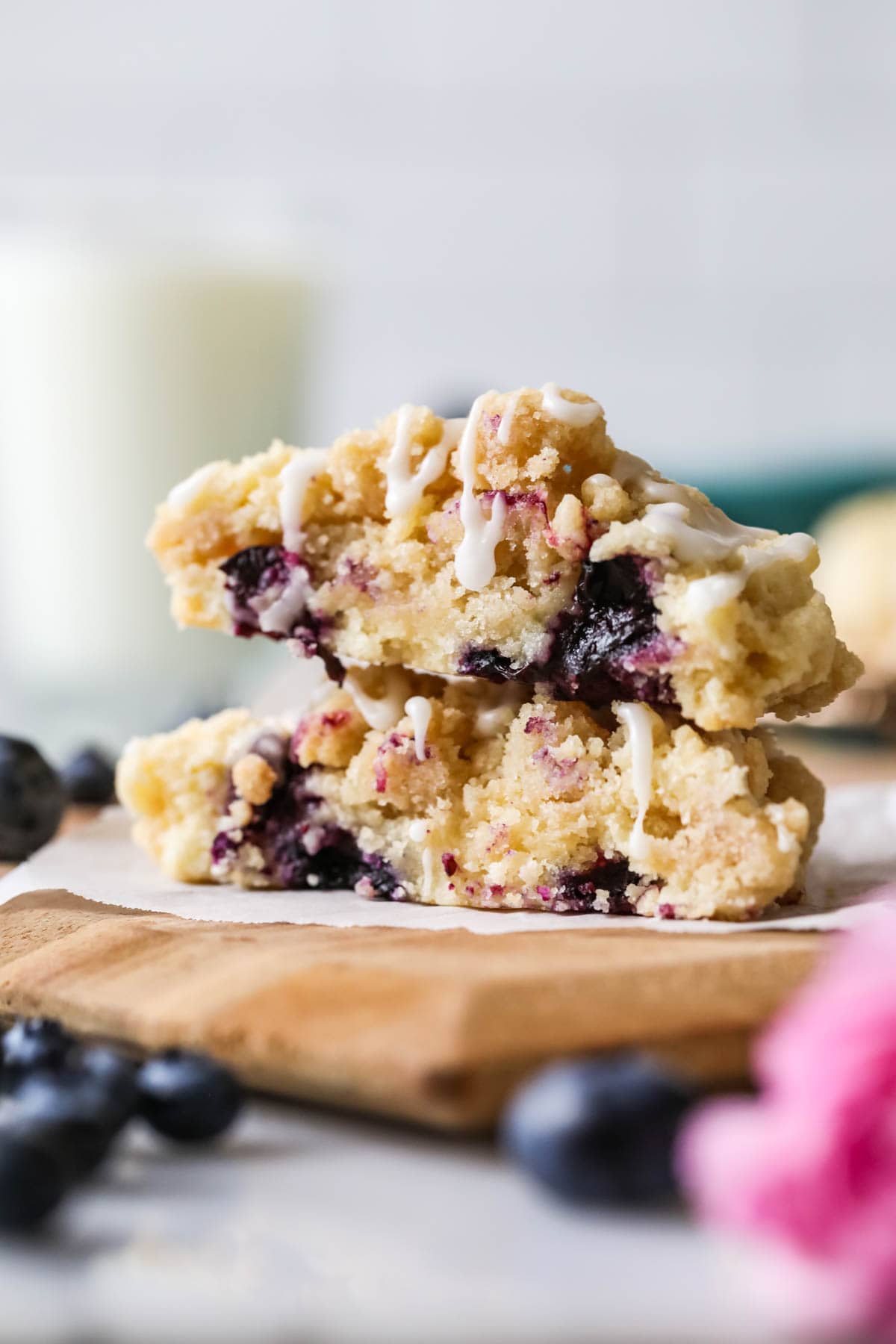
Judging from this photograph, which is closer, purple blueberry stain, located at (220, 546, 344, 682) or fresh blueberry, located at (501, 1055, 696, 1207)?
fresh blueberry, located at (501, 1055, 696, 1207)

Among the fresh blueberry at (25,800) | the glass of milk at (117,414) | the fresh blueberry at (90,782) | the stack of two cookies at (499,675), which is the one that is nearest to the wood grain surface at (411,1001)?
the stack of two cookies at (499,675)

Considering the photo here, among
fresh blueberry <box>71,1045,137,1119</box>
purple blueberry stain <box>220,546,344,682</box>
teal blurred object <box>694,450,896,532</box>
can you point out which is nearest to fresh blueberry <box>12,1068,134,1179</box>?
fresh blueberry <box>71,1045,137,1119</box>

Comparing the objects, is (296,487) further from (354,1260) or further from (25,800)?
(354,1260)

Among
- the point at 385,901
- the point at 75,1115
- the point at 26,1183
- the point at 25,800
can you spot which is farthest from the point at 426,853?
the point at 26,1183

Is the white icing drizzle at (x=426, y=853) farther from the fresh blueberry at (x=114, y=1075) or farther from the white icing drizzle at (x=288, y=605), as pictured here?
the fresh blueberry at (x=114, y=1075)

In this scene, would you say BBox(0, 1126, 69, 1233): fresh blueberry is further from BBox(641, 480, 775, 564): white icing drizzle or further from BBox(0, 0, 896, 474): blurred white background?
BBox(0, 0, 896, 474): blurred white background

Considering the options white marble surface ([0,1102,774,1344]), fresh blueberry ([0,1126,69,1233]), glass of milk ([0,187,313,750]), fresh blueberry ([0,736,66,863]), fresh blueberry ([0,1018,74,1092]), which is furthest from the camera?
glass of milk ([0,187,313,750])

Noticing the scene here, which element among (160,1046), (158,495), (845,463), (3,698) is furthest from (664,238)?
(160,1046)
